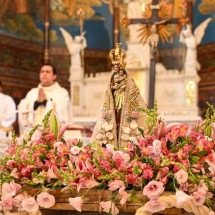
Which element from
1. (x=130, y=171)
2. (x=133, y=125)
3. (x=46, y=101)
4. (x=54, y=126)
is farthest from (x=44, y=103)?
(x=130, y=171)

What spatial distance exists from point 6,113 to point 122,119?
5.53 metres

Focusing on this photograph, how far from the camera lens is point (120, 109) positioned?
3211mm

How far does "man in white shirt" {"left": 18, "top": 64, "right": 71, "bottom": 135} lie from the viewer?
24.3ft

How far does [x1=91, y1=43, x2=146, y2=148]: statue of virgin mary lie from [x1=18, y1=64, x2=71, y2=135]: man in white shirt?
13.1ft

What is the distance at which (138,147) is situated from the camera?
9.23 feet

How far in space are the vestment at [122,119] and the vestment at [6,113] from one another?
4.87 metres

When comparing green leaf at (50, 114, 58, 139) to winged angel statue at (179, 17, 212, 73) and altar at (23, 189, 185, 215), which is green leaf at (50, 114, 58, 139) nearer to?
altar at (23, 189, 185, 215)

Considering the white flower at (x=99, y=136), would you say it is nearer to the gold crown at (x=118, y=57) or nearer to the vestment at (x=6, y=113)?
the gold crown at (x=118, y=57)

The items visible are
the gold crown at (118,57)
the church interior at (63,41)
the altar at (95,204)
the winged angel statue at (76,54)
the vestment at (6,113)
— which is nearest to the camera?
the altar at (95,204)

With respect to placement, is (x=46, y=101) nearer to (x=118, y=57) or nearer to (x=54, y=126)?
(x=54, y=126)

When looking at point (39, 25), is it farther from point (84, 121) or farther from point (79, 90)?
point (84, 121)

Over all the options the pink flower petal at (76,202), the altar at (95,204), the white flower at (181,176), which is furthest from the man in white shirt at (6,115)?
the white flower at (181,176)

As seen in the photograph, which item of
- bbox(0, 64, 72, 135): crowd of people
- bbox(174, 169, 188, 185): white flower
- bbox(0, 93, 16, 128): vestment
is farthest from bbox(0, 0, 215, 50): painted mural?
bbox(174, 169, 188, 185): white flower

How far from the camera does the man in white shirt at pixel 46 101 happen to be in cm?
740
